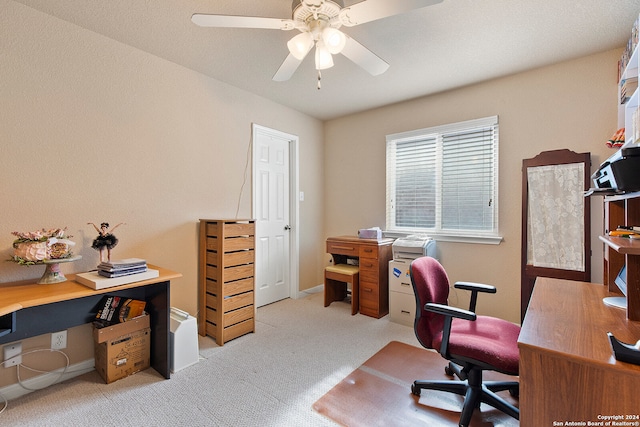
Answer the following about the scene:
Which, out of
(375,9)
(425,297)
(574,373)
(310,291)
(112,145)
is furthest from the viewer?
(310,291)

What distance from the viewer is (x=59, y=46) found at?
200 cm

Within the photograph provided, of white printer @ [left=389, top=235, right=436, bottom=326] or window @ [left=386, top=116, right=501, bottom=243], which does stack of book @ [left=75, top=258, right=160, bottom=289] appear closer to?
white printer @ [left=389, top=235, right=436, bottom=326]

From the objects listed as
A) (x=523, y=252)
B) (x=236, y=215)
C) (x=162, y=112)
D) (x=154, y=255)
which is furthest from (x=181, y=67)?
(x=523, y=252)

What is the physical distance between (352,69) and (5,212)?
2.78 m

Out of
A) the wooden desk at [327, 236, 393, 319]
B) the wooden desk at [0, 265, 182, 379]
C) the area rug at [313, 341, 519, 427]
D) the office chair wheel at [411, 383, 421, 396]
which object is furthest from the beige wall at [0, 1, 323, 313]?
the office chair wheel at [411, 383, 421, 396]

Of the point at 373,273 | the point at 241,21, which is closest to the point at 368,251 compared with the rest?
the point at 373,273

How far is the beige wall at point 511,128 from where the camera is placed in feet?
8.00

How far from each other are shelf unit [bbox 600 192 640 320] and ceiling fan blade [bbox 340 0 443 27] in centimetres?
131

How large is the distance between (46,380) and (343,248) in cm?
270

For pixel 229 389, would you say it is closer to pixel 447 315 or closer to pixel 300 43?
pixel 447 315

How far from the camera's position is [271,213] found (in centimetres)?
361

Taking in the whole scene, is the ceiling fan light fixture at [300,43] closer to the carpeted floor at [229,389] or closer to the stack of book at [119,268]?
the stack of book at [119,268]

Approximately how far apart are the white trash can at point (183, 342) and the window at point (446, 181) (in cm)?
248

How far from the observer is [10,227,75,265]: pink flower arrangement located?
5.54ft
